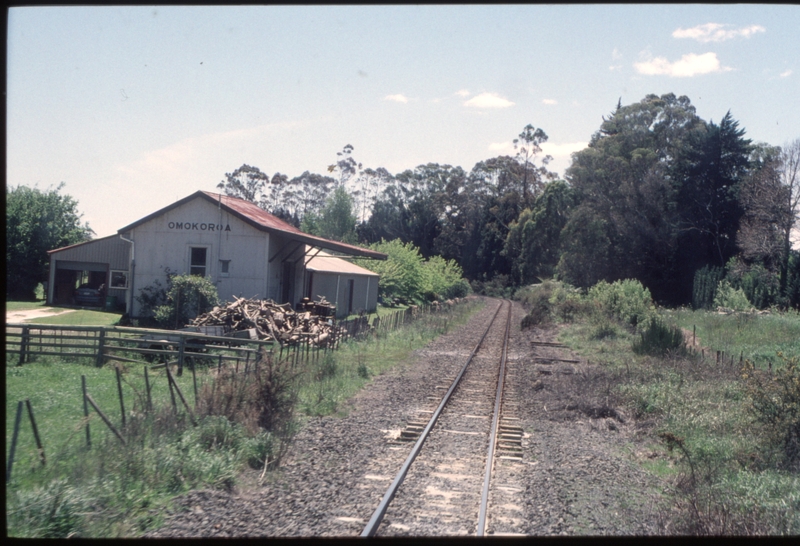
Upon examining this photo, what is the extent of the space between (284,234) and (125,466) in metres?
19.0

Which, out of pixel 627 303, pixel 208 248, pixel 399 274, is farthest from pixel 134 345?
pixel 399 274

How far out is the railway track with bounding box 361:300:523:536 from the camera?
20.4 feet

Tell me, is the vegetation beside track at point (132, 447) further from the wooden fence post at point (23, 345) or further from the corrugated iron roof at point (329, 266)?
the corrugated iron roof at point (329, 266)

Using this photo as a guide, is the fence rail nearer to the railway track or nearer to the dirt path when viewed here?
the dirt path

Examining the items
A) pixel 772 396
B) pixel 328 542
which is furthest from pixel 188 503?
pixel 772 396

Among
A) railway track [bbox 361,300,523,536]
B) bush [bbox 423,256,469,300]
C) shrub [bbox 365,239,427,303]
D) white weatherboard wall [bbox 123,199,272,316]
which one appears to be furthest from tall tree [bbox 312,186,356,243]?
railway track [bbox 361,300,523,536]

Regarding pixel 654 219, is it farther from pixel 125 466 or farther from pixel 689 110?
pixel 125 466

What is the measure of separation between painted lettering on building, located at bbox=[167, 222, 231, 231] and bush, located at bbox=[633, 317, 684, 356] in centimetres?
1584

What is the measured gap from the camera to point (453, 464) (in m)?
8.34

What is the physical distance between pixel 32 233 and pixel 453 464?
128 ft

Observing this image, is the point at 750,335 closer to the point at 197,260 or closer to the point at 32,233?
the point at 197,260

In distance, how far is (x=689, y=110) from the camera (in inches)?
2255

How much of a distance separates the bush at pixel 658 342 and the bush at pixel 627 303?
274 inches

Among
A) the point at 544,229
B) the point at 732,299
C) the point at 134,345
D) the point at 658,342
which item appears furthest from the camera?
the point at 544,229
